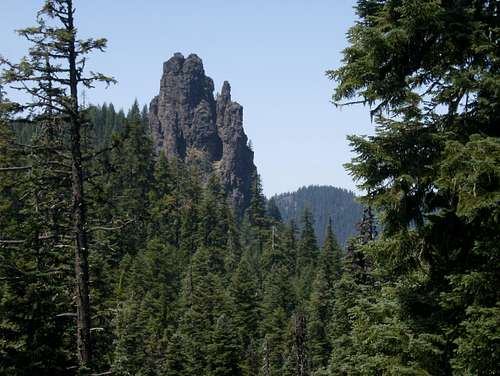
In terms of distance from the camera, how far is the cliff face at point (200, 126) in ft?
510

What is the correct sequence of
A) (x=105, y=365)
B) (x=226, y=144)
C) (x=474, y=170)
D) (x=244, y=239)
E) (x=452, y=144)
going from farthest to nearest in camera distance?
(x=226, y=144)
(x=244, y=239)
(x=105, y=365)
(x=452, y=144)
(x=474, y=170)

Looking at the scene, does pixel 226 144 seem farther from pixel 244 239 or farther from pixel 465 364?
pixel 465 364

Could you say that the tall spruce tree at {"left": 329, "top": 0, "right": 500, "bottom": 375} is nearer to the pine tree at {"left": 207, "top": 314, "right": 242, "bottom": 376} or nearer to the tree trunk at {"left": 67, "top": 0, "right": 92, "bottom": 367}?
the tree trunk at {"left": 67, "top": 0, "right": 92, "bottom": 367}

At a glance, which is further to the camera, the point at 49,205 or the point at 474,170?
the point at 49,205

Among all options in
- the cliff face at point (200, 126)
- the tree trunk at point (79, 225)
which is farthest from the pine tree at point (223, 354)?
the cliff face at point (200, 126)

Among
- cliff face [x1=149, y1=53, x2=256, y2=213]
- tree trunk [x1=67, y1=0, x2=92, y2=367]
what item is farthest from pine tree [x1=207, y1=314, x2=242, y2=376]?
cliff face [x1=149, y1=53, x2=256, y2=213]

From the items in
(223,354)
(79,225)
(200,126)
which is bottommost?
(223,354)

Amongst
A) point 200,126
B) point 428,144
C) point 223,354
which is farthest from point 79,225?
point 200,126

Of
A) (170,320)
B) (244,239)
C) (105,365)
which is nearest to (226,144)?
(244,239)

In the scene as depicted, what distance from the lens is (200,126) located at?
157750 millimetres

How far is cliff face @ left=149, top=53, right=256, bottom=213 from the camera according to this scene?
155 m

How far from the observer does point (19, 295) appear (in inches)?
598

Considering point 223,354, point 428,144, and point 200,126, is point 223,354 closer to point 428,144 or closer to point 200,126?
point 428,144

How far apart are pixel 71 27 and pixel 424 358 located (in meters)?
8.55
